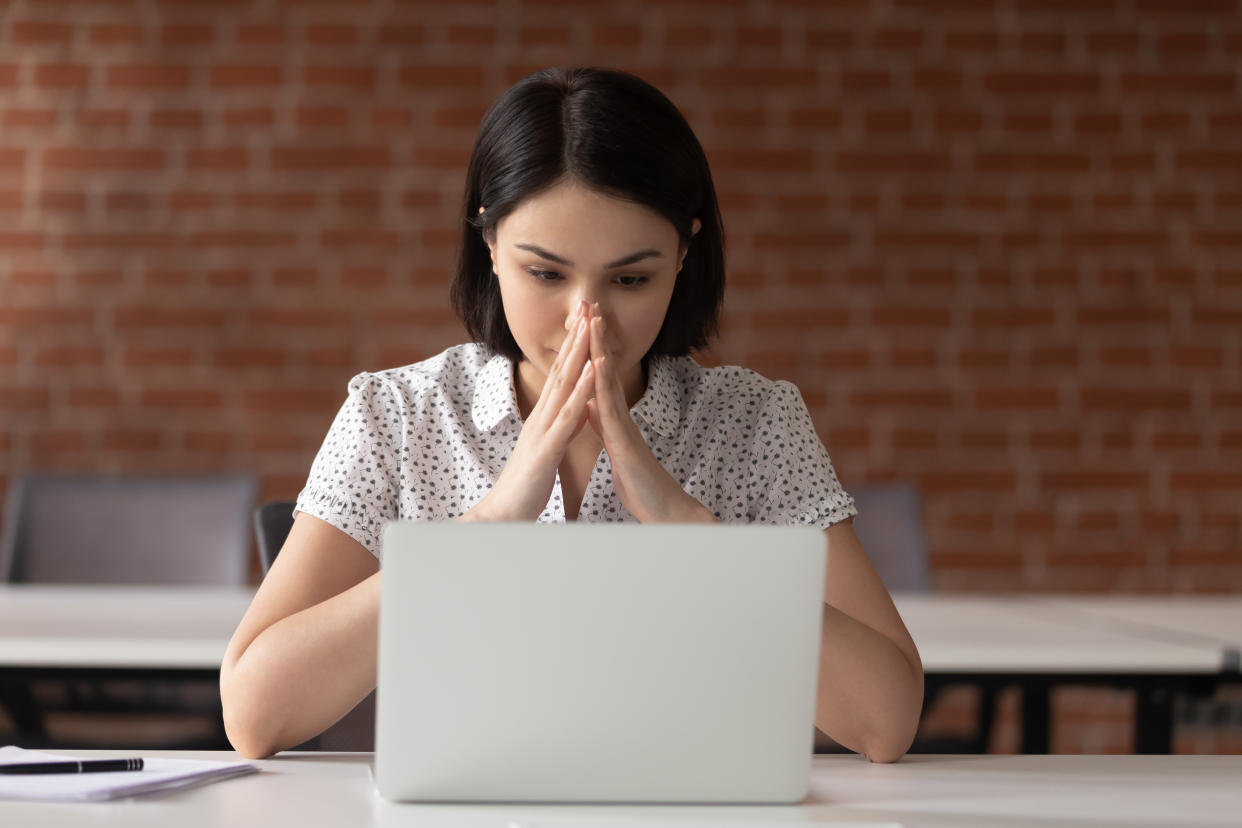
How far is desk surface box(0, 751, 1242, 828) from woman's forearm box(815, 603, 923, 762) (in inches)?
1.1

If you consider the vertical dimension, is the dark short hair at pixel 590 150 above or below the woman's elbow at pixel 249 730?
above

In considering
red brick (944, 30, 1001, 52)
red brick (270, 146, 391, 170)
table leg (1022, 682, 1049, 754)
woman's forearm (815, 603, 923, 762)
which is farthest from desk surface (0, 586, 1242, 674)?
red brick (944, 30, 1001, 52)

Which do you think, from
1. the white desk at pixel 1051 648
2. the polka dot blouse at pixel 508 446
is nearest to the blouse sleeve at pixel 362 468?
the polka dot blouse at pixel 508 446

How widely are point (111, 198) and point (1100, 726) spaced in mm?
2906

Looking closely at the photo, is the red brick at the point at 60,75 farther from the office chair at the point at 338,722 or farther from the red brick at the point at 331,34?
the office chair at the point at 338,722

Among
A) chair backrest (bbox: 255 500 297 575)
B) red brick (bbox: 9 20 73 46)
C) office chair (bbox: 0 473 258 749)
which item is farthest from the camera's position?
red brick (bbox: 9 20 73 46)

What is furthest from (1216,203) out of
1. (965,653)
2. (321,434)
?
(321,434)

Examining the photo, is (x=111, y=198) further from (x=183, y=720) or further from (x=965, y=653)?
(x=965, y=653)

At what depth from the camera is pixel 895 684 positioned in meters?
1.14

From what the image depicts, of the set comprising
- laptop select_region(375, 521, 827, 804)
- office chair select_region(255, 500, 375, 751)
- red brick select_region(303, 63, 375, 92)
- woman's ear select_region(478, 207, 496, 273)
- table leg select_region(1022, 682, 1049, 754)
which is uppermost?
red brick select_region(303, 63, 375, 92)

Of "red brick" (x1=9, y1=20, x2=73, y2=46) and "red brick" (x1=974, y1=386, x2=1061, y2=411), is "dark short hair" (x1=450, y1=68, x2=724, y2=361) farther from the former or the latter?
"red brick" (x1=9, y1=20, x2=73, y2=46)

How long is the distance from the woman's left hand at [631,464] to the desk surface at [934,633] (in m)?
0.60

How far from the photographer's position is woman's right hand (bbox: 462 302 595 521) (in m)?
1.10

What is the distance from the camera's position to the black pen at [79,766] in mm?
903
